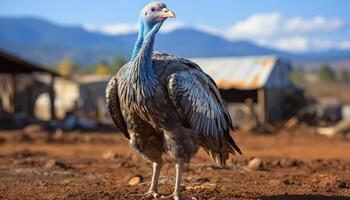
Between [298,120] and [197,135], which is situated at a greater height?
[197,135]

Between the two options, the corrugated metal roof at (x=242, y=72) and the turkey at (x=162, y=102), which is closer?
the turkey at (x=162, y=102)

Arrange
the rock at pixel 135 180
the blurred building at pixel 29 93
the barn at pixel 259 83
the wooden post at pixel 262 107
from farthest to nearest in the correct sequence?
the barn at pixel 259 83, the wooden post at pixel 262 107, the blurred building at pixel 29 93, the rock at pixel 135 180

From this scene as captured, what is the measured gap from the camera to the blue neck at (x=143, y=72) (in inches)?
239

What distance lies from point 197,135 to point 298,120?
2239cm

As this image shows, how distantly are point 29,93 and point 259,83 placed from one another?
11.9 metres

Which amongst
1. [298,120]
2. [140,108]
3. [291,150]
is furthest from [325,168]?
Answer: [298,120]

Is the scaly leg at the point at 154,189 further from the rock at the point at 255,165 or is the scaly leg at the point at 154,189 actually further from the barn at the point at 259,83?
the barn at the point at 259,83

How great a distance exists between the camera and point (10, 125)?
26.0 m

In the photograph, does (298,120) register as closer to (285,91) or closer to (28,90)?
(285,91)

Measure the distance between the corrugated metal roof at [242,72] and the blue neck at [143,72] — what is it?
21.5 metres

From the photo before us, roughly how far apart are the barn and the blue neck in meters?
21.6

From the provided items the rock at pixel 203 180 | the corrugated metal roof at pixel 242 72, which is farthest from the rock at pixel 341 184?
the corrugated metal roof at pixel 242 72

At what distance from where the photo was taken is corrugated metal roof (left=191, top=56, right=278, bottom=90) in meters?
27.9

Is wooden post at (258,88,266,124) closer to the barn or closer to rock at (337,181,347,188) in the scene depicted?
the barn
